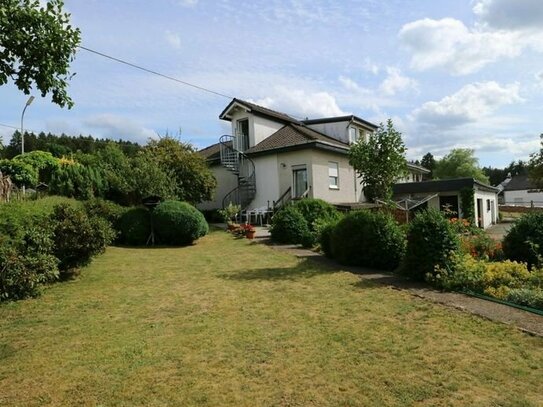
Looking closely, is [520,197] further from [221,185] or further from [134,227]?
[134,227]

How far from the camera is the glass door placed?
2075 centimetres

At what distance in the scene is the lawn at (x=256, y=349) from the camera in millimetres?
3604

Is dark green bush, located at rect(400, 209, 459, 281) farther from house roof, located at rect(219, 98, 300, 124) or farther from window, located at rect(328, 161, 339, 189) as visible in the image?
house roof, located at rect(219, 98, 300, 124)

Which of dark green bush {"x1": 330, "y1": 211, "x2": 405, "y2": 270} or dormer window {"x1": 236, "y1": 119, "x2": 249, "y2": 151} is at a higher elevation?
dormer window {"x1": 236, "y1": 119, "x2": 249, "y2": 151}

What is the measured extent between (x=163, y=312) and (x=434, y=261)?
5064 millimetres

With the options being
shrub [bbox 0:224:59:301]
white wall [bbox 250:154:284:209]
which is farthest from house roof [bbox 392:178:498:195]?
shrub [bbox 0:224:59:301]

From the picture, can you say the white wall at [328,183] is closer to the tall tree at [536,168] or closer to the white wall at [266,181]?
the white wall at [266,181]

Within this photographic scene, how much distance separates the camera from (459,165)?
202 feet

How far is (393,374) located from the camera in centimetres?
393

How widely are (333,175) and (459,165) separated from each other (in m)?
47.2

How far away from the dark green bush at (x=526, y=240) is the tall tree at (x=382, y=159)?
3175 millimetres

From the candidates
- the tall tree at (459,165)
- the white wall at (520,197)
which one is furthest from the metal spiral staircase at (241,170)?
the white wall at (520,197)

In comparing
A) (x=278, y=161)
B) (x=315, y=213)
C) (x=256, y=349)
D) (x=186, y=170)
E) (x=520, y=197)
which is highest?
(x=278, y=161)

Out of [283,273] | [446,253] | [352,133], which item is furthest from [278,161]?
[446,253]
